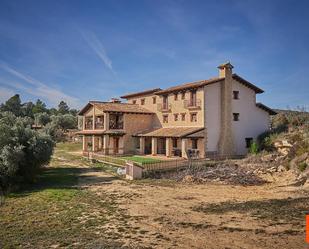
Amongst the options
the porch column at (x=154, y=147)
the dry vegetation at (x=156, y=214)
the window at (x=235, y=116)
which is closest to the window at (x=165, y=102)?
the porch column at (x=154, y=147)

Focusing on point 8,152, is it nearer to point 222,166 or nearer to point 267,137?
point 222,166

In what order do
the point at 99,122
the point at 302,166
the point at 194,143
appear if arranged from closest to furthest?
the point at 302,166 < the point at 194,143 < the point at 99,122

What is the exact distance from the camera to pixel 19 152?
23.7 m

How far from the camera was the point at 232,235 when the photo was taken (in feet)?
38.5

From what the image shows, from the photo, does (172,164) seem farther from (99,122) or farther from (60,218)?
(99,122)

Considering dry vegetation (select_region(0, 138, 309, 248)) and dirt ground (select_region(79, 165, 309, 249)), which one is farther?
dry vegetation (select_region(0, 138, 309, 248))

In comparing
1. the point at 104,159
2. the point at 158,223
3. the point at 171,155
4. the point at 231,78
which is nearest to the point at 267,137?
the point at 231,78

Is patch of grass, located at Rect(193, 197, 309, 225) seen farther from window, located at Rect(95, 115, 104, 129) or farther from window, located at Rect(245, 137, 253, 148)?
window, located at Rect(95, 115, 104, 129)

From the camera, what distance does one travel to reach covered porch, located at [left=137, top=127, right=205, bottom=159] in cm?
3312

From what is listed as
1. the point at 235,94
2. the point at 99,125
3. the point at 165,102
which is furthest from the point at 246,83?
the point at 99,125

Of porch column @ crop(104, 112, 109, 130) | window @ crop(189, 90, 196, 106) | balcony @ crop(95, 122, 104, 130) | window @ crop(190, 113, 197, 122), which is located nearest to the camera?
window @ crop(189, 90, 196, 106)

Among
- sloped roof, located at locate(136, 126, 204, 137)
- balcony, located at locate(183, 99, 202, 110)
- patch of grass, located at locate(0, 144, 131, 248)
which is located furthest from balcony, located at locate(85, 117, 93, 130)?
patch of grass, located at locate(0, 144, 131, 248)

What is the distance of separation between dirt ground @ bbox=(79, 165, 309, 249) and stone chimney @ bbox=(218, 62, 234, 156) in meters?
11.8

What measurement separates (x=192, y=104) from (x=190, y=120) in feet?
6.72
